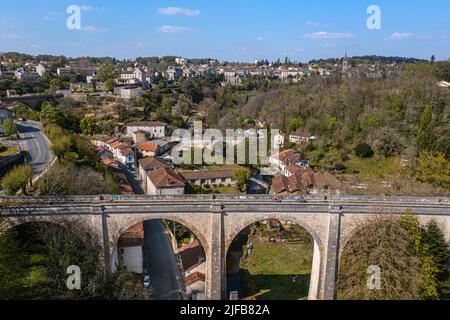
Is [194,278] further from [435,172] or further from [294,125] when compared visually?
[294,125]

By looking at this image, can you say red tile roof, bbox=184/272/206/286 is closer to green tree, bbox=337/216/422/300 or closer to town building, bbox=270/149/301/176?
green tree, bbox=337/216/422/300

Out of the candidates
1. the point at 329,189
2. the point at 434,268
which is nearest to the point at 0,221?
the point at 434,268

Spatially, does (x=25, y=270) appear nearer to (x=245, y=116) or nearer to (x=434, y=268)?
(x=434, y=268)

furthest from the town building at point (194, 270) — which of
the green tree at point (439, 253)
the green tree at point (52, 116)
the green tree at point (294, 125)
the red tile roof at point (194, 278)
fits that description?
the green tree at point (294, 125)

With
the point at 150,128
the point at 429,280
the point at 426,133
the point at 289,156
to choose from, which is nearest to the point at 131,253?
the point at 429,280

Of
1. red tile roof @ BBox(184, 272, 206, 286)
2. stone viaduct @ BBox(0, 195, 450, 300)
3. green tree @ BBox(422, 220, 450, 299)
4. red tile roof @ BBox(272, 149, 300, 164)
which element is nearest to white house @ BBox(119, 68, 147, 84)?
red tile roof @ BBox(272, 149, 300, 164)
